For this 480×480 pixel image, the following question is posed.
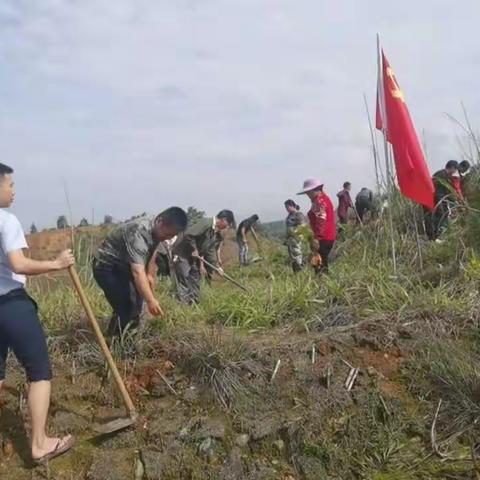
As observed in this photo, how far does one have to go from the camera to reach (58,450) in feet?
14.2

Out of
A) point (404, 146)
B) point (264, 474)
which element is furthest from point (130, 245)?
point (404, 146)

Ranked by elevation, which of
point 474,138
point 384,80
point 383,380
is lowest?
point 383,380

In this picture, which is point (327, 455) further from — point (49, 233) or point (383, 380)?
point (49, 233)

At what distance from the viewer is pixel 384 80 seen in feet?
22.9

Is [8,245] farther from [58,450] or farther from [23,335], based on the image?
[58,450]

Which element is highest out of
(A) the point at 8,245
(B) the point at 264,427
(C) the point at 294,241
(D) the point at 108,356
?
(A) the point at 8,245

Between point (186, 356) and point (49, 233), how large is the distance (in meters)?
16.5

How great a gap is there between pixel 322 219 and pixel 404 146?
2.08 meters

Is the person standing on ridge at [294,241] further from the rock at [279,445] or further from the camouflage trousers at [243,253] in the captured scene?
the rock at [279,445]

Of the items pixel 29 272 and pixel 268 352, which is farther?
pixel 268 352

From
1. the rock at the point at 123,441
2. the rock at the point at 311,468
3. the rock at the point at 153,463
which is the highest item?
the rock at the point at 123,441

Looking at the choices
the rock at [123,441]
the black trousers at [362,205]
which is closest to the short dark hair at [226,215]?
the black trousers at [362,205]

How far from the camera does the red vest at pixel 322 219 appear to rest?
28.3 feet

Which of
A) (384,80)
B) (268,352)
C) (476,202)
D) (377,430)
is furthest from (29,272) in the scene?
(476,202)
